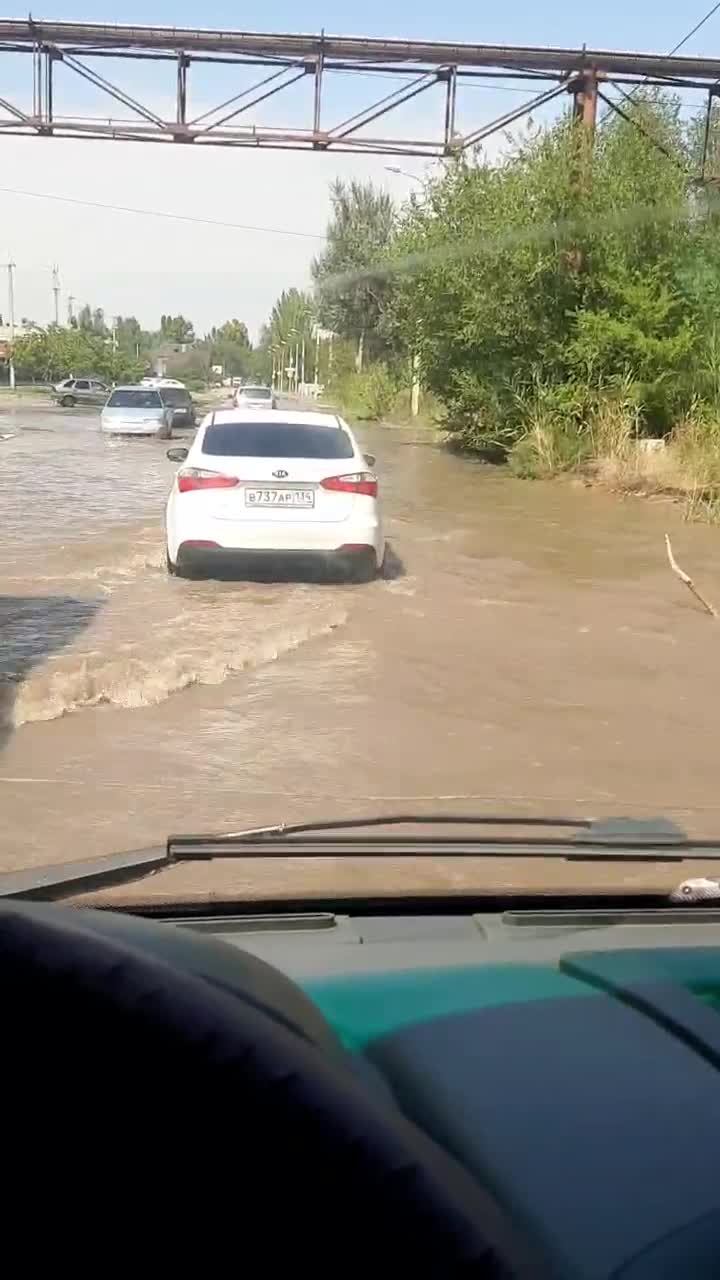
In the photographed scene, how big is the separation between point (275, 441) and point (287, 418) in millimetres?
453

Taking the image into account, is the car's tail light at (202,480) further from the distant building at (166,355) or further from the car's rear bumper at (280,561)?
the distant building at (166,355)

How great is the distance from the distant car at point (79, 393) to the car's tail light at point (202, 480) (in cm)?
5393

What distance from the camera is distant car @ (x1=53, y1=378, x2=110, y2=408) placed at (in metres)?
64.2

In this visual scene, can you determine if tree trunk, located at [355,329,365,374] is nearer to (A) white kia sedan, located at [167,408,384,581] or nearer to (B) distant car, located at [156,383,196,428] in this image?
(B) distant car, located at [156,383,196,428]

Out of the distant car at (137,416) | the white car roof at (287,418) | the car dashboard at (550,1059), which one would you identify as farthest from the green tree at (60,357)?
the car dashboard at (550,1059)

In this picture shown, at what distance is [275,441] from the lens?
11523 mm

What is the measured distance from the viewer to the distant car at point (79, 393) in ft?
211

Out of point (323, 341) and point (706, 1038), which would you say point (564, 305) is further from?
point (323, 341)

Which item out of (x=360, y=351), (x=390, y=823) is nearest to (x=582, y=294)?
(x=390, y=823)

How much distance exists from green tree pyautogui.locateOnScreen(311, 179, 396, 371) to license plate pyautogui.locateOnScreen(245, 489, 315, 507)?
1618 inches

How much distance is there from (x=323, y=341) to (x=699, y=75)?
4933cm

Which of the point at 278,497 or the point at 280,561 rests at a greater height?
the point at 278,497

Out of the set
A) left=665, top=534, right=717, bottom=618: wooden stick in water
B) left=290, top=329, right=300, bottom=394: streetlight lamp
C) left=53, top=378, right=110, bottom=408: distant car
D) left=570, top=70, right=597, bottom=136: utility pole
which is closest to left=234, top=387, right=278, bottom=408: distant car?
left=53, top=378, right=110, bottom=408: distant car

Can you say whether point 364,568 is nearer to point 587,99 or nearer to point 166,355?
point 587,99
